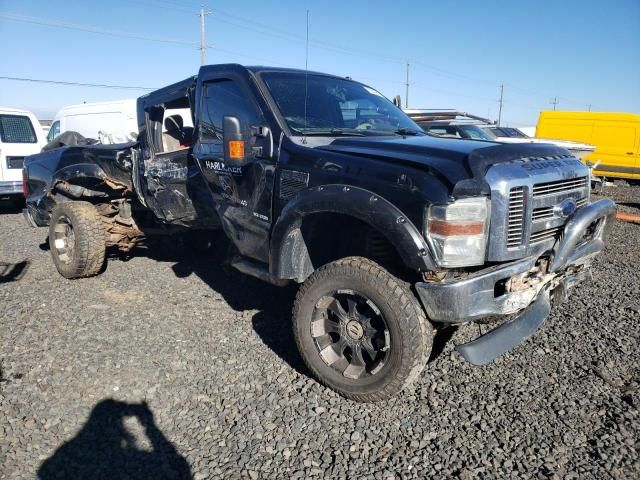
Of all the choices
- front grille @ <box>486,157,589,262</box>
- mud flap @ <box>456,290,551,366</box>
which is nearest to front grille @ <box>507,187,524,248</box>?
front grille @ <box>486,157,589,262</box>

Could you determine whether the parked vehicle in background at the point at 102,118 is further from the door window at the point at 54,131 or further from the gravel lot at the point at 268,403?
the gravel lot at the point at 268,403

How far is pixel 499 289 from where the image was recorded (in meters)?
2.82

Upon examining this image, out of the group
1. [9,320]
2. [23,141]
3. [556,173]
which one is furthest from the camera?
[23,141]

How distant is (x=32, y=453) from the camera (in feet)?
8.27

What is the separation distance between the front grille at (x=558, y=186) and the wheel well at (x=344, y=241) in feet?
2.90

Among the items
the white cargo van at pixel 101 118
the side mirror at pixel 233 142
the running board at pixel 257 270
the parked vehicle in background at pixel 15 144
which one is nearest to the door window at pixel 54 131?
the white cargo van at pixel 101 118

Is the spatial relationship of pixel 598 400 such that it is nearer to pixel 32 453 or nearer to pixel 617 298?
pixel 617 298

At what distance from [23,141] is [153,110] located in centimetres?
678

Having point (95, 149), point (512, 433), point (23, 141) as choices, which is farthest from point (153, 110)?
point (23, 141)

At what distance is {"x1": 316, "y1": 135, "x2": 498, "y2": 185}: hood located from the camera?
8.65 ft

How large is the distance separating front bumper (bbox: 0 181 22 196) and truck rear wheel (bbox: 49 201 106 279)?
189 inches

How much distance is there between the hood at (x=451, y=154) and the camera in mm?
2598

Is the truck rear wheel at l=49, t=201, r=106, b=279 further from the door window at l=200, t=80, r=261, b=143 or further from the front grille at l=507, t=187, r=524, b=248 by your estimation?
the front grille at l=507, t=187, r=524, b=248

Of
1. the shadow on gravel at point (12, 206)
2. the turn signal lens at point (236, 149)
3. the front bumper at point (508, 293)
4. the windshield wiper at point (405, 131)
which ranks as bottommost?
the shadow on gravel at point (12, 206)
